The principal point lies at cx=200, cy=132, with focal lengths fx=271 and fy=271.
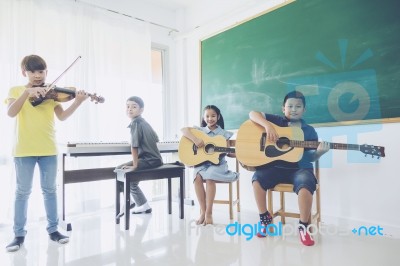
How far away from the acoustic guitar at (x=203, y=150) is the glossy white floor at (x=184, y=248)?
0.56m

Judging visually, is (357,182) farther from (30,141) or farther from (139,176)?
(30,141)

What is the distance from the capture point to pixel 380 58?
1974mm

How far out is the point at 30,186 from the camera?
1868mm

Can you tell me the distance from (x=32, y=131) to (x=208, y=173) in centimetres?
135

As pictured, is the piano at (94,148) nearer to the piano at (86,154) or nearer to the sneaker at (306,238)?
the piano at (86,154)

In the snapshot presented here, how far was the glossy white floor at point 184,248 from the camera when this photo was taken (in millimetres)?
1604

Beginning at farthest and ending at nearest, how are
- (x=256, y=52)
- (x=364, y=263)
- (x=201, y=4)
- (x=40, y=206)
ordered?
(x=201, y=4), (x=256, y=52), (x=40, y=206), (x=364, y=263)

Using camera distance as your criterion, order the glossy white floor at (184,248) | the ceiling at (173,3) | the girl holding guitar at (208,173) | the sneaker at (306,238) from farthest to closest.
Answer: the ceiling at (173,3) → the girl holding guitar at (208,173) → the sneaker at (306,238) → the glossy white floor at (184,248)

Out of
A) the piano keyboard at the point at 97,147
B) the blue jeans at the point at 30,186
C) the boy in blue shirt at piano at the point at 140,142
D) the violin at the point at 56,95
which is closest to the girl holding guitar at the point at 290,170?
the boy in blue shirt at piano at the point at 140,142

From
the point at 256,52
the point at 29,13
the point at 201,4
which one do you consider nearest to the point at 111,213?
the point at 29,13

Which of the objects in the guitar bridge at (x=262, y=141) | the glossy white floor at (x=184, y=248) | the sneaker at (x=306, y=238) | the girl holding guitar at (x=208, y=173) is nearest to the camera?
the glossy white floor at (x=184, y=248)

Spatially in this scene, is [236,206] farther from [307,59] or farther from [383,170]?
[307,59]

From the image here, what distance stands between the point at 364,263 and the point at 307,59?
1.61 metres

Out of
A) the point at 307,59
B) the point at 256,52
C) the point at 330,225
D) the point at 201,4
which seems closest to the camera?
the point at 330,225
